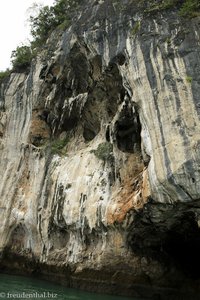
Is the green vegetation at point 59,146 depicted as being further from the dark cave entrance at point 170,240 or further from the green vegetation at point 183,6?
the green vegetation at point 183,6

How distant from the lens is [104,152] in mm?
14273

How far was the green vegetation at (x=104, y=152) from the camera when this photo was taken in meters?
14.0

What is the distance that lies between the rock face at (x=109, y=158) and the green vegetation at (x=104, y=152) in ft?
0.16

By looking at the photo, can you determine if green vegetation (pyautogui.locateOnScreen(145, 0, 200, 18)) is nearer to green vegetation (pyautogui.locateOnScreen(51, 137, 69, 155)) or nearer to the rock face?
the rock face

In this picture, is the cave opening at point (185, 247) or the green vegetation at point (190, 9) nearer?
the green vegetation at point (190, 9)

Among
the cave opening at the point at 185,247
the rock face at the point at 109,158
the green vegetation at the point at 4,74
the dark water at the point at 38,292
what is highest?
the green vegetation at the point at 4,74

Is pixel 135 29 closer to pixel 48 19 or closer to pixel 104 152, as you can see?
pixel 104 152

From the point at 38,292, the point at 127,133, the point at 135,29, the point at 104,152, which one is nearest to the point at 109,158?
the point at 104,152

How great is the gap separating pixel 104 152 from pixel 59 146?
3531 mm

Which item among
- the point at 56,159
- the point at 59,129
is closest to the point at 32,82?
the point at 59,129

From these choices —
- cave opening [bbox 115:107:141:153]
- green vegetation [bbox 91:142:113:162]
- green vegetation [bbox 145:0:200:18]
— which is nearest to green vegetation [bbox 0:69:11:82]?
green vegetation [bbox 91:142:113:162]

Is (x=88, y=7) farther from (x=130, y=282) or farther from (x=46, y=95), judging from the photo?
(x=130, y=282)

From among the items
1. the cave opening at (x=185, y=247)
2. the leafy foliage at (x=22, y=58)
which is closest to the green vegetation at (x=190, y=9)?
the cave opening at (x=185, y=247)

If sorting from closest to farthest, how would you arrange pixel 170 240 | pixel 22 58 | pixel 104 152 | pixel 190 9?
pixel 190 9 < pixel 170 240 < pixel 104 152 < pixel 22 58
